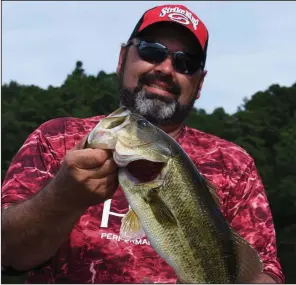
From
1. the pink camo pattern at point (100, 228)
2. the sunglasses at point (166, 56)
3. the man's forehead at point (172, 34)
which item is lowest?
the pink camo pattern at point (100, 228)

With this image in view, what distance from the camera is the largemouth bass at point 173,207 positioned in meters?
2.57

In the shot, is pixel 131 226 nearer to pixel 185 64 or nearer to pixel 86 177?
pixel 86 177

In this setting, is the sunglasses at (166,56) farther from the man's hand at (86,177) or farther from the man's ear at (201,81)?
the man's hand at (86,177)

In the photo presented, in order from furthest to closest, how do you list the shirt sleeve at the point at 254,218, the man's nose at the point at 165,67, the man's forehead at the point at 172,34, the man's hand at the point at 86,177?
the man's forehead at the point at 172,34 < the man's nose at the point at 165,67 < the shirt sleeve at the point at 254,218 < the man's hand at the point at 86,177

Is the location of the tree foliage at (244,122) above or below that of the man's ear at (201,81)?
below

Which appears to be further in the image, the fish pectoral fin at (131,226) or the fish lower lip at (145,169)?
the fish pectoral fin at (131,226)

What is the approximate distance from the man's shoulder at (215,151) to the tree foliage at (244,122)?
472 cm

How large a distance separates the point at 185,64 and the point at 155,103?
0.28m

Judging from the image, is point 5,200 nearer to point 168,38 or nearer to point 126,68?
point 126,68

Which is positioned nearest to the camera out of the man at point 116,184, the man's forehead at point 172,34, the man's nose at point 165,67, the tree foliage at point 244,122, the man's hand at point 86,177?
the man's hand at point 86,177

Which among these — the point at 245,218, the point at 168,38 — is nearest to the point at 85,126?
the point at 168,38

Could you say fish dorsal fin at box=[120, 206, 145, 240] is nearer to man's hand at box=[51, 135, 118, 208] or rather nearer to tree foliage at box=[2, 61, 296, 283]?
man's hand at box=[51, 135, 118, 208]

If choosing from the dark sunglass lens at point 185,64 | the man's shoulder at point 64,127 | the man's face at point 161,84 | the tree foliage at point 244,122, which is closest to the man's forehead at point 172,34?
the man's face at point 161,84

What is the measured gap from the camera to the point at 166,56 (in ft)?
12.6
